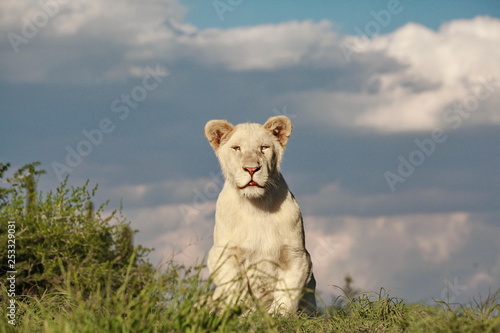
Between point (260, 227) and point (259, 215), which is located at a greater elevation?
point (259, 215)

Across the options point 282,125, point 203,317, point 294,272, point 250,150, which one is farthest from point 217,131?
point 203,317

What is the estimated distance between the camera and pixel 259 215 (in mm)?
8539

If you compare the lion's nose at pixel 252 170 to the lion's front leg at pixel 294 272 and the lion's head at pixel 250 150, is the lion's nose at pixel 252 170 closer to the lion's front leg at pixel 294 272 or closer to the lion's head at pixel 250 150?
the lion's head at pixel 250 150

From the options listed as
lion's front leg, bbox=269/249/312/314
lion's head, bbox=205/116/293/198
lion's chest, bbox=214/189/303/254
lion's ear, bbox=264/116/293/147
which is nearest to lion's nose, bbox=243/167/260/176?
lion's head, bbox=205/116/293/198

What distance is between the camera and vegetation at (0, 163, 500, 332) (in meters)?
5.08

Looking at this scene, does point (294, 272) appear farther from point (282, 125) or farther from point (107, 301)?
point (107, 301)

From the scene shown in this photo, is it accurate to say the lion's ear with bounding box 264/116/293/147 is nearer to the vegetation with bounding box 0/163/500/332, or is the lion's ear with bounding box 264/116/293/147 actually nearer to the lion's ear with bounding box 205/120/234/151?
the lion's ear with bounding box 205/120/234/151

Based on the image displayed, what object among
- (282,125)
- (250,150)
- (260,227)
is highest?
(282,125)

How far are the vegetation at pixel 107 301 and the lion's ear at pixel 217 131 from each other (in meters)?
1.86

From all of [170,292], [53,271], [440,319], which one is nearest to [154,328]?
[170,292]

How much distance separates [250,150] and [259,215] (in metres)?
0.93

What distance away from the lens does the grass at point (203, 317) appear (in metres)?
4.98

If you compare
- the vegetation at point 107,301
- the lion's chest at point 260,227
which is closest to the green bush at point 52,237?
the vegetation at point 107,301

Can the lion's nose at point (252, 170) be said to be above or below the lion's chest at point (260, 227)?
above
